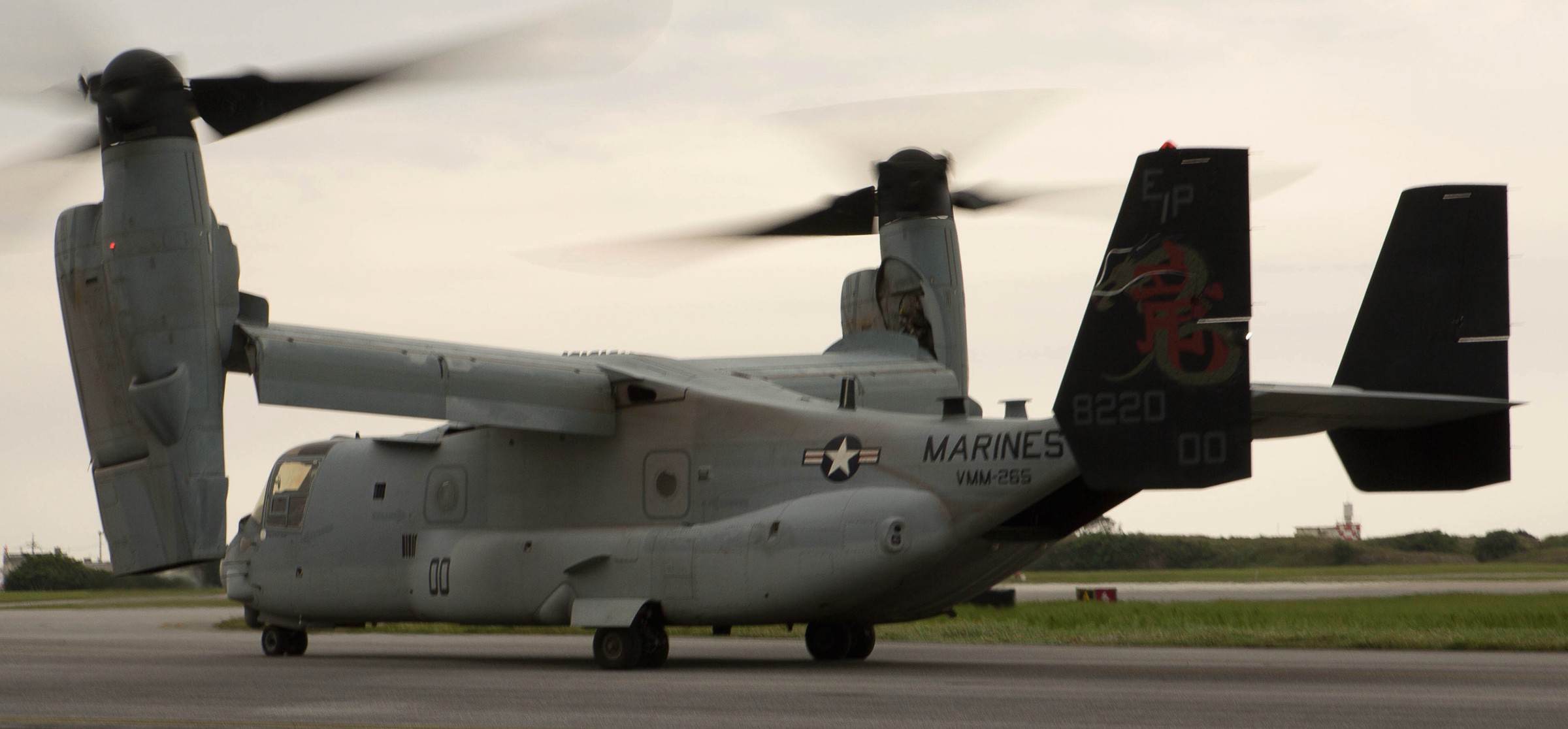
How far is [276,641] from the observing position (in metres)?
21.7

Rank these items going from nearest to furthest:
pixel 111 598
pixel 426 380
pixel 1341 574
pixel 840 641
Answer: pixel 426 380 → pixel 840 641 → pixel 1341 574 → pixel 111 598

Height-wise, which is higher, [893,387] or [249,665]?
[893,387]

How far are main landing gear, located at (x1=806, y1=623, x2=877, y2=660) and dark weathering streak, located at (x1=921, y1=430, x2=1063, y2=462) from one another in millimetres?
3163

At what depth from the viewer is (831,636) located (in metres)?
19.2

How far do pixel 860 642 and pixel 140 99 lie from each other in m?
10.4

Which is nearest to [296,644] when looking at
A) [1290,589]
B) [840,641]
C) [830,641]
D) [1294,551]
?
[830,641]

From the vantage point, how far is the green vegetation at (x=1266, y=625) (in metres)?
→ 20.6

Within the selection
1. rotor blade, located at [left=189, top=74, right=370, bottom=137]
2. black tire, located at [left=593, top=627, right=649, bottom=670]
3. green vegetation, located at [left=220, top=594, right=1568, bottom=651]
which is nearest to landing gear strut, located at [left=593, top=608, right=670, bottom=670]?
black tire, located at [left=593, top=627, right=649, bottom=670]

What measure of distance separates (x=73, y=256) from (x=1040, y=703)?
11.4 metres

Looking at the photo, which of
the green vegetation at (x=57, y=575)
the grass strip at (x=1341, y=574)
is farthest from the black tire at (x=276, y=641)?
the green vegetation at (x=57, y=575)

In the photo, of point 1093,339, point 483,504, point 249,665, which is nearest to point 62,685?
point 249,665

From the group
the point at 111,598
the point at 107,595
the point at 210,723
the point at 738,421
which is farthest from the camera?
the point at 107,595

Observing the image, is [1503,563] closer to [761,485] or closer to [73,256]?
[761,485]

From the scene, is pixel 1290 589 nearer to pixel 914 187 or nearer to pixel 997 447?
pixel 914 187
